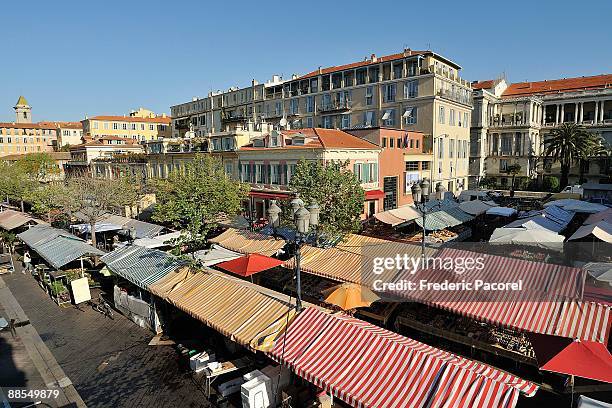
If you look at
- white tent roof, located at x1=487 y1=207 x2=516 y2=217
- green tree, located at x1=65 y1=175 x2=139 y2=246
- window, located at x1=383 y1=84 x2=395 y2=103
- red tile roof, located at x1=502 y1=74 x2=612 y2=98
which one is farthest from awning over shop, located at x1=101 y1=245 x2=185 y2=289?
red tile roof, located at x1=502 y1=74 x2=612 y2=98

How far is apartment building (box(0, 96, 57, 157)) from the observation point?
99.9 meters

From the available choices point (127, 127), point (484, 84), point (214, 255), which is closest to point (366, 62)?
point (484, 84)

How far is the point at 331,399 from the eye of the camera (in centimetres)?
908

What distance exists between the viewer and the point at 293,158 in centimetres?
2988

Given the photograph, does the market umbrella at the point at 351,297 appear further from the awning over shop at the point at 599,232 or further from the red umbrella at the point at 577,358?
the awning over shop at the point at 599,232

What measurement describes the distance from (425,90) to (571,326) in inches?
1465

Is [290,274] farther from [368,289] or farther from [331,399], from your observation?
[331,399]

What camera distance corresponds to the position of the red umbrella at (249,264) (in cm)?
1491

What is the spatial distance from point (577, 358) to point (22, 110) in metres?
156

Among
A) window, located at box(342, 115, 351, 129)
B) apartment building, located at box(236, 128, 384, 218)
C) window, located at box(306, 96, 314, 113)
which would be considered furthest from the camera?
window, located at box(306, 96, 314, 113)

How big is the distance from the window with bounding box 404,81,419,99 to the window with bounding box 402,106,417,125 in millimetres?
1371

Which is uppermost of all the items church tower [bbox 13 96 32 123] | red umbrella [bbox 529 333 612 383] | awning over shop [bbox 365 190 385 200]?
church tower [bbox 13 96 32 123]

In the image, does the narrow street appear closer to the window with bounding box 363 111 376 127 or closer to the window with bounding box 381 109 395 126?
the window with bounding box 381 109 395 126

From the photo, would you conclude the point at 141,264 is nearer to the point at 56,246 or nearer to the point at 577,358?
the point at 56,246
